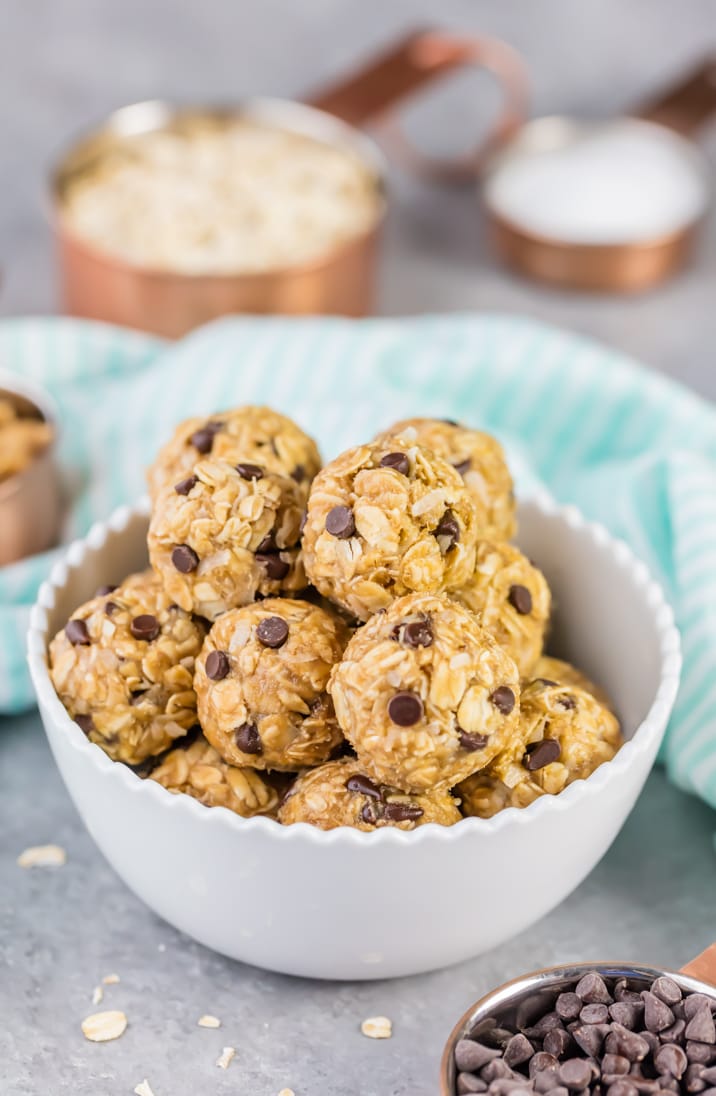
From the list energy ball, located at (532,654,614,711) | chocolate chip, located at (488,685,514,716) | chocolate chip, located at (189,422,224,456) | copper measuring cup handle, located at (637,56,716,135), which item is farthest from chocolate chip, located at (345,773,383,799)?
copper measuring cup handle, located at (637,56,716,135)

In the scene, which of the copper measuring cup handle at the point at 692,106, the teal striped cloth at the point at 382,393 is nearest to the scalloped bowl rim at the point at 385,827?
the teal striped cloth at the point at 382,393

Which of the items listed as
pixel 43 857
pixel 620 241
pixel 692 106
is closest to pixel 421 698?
pixel 43 857

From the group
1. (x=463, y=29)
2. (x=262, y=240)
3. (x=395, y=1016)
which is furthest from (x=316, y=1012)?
(x=463, y=29)

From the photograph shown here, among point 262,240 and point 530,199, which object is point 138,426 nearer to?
point 262,240

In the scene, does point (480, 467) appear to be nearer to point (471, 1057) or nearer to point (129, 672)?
point (129, 672)

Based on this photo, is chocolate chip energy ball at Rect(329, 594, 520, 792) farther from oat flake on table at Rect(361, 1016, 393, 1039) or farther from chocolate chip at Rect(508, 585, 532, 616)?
oat flake on table at Rect(361, 1016, 393, 1039)
